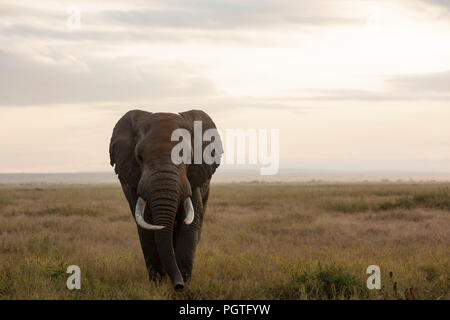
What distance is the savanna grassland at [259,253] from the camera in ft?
24.6

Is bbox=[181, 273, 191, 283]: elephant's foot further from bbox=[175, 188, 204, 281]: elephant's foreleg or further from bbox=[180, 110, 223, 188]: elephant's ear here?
bbox=[180, 110, 223, 188]: elephant's ear

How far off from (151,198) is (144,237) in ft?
3.32

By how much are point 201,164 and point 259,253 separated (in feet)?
10.8

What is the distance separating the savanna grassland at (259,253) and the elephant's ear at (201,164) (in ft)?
4.63

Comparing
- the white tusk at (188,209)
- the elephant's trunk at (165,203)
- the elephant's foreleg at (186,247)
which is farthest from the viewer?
the elephant's foreleg at (186,247)

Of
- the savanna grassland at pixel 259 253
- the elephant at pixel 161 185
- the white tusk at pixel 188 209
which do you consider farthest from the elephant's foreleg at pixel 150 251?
the white tusk at pixel 188 209

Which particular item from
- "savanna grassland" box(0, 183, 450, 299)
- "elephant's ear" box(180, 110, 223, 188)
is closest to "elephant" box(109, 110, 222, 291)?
"elephant's ear" box(180, 110, 223, 188)

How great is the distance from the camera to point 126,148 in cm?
762

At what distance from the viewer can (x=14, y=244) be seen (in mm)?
11914

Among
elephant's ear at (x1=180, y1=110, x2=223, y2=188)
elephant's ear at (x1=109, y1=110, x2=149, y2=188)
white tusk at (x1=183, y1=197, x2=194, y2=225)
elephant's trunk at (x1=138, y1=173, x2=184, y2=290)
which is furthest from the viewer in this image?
elephant's ear at (x1=180, y1=110, x2=223, y2=188)

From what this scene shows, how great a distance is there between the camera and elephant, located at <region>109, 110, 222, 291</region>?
265 inches

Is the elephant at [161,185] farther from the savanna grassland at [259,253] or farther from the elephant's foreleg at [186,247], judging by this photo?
the savanna grassland at [259,253]

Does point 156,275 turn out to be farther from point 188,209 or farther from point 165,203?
point 165,203

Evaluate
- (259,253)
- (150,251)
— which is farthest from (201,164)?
(259,253)
